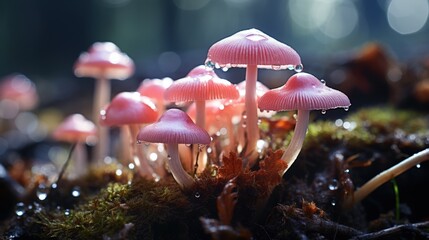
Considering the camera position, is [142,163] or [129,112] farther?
[142,163]

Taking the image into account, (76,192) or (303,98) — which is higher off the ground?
(303,98)

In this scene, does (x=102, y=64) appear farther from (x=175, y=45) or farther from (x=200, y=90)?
(x=175, y=45)

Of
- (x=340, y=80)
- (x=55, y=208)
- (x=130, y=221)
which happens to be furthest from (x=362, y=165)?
(x=340, y=80)

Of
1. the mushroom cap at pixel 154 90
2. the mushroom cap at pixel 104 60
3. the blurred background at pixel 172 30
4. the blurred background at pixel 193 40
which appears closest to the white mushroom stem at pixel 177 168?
the mushroom cap at pixel 154 90

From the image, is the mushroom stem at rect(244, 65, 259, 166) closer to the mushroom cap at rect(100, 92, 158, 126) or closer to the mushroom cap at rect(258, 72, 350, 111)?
the mushroom cap at rect(258, 72, 350, 111)

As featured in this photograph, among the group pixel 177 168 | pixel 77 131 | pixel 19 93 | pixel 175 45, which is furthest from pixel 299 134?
pixel 175 45

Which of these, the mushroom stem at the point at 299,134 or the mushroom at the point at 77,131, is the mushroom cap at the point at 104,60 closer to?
the mushroom at the point at 77,131

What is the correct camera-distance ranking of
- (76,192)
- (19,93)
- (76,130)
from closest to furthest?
1. (76,192)
2. (76,130)
3. (19,93)
